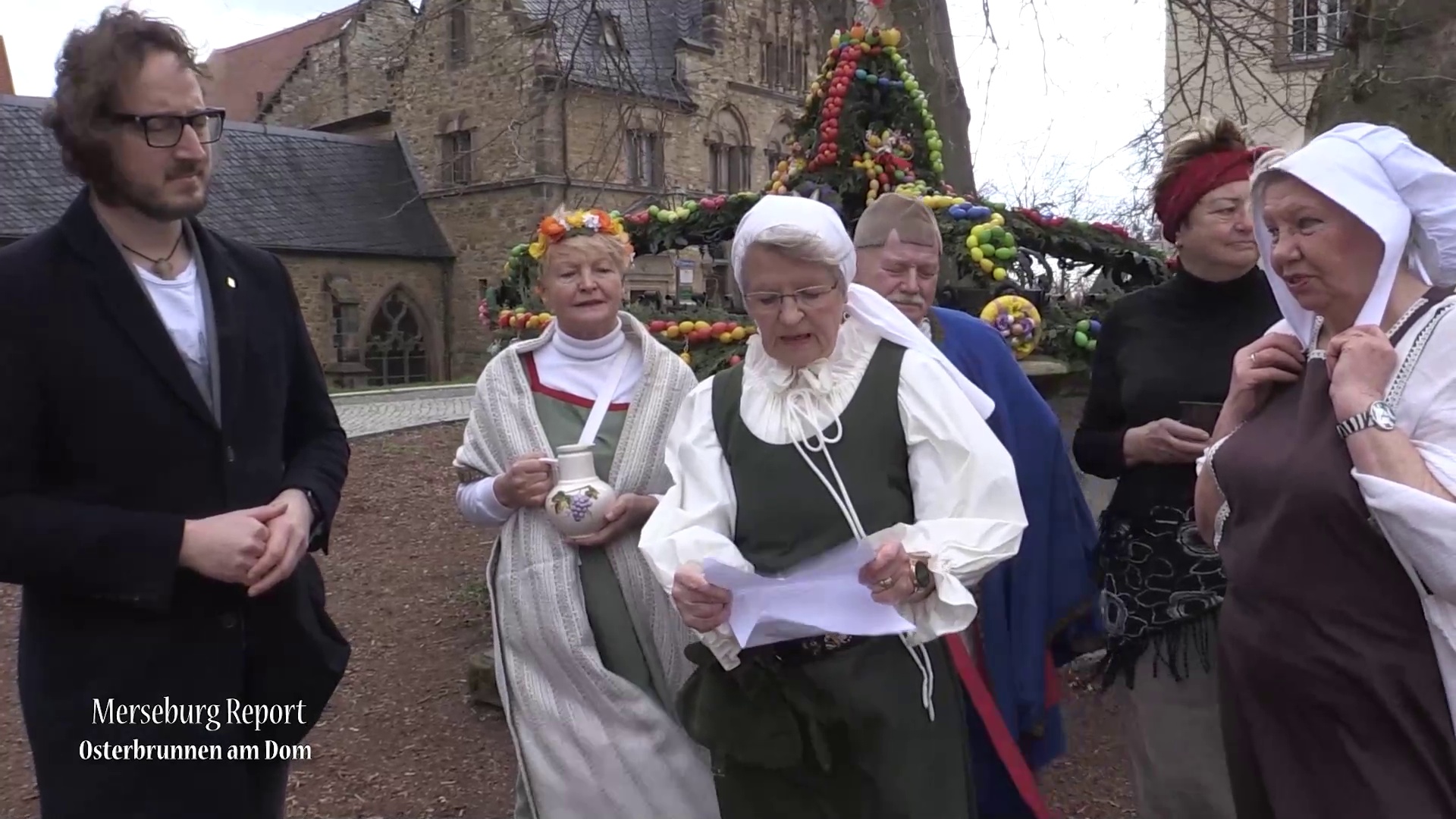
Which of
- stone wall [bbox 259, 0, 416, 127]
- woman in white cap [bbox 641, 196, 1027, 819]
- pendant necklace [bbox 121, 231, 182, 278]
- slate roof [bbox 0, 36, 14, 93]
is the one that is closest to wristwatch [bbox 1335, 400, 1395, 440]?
woman in white cap [bbox 641, 196, 1027, 819]

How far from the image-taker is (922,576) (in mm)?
1852

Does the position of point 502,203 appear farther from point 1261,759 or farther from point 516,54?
point 1261,759

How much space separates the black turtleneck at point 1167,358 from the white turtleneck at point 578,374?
1.19m

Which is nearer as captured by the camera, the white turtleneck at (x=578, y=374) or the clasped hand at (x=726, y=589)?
the clasped hand at (x=726, y=589)

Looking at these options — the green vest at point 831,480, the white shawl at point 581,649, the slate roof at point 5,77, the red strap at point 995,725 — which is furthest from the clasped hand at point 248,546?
the slate roof at point 5,77

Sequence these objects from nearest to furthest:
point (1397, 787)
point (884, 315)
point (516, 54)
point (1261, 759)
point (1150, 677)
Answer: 1. point (1397, 787)
2. point (1261, 759)
3. point (884, 315)
4. point (1150, 677)
5. point (516, 54)

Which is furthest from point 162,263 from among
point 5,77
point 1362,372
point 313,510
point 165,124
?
point 5,77

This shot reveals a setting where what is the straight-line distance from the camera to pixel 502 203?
931 inches

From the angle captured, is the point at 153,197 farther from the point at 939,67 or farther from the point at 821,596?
the point at 939,67

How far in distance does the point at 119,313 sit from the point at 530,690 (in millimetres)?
1276

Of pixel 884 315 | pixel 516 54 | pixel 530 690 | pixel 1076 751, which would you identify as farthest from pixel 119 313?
pixel 516 54

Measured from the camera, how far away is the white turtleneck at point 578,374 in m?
2.68

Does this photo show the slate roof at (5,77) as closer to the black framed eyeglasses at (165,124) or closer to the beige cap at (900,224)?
the black framed eyeglasses at (165,124)

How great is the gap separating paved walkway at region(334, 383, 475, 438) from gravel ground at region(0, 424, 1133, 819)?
3570 mm
